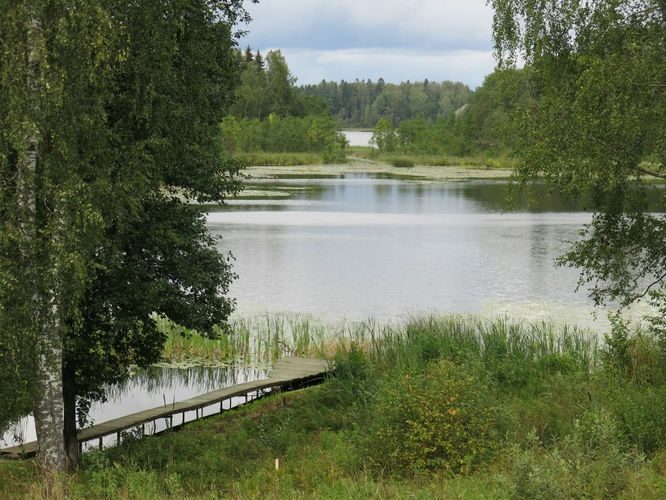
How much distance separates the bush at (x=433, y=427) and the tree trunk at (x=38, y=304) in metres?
4.31

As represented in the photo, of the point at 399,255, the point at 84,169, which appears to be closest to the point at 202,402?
the point at 84,169

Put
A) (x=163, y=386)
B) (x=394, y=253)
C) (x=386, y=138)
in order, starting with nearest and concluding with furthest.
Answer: (x=163, y=386), (x=394, y=253), (x=386, y=138)

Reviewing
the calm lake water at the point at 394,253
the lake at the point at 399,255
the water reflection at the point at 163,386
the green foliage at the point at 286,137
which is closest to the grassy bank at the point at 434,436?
the water reflection at the point at 163,386

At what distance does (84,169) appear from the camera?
10938 millimetres

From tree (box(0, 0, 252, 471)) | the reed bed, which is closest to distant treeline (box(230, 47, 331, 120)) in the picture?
the reed bed

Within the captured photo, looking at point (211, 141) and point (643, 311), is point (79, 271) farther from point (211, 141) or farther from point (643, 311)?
point (643, 311)

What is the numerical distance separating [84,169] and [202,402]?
7859 mm

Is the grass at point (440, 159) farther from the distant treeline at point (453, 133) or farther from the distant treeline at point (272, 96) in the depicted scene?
the distant treeline at point (272, 96)

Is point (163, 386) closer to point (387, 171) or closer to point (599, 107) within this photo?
point (599, 107)

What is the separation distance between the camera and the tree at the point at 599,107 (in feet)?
42.9

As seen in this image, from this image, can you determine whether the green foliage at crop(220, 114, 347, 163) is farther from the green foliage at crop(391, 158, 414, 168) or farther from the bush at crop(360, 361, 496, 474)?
the bush at crop(360, 361, 496, 474)

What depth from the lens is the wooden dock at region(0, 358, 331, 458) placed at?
1533 cm

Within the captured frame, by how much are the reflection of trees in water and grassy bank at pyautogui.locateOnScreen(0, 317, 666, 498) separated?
273cm

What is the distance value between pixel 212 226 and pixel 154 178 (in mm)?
33779
